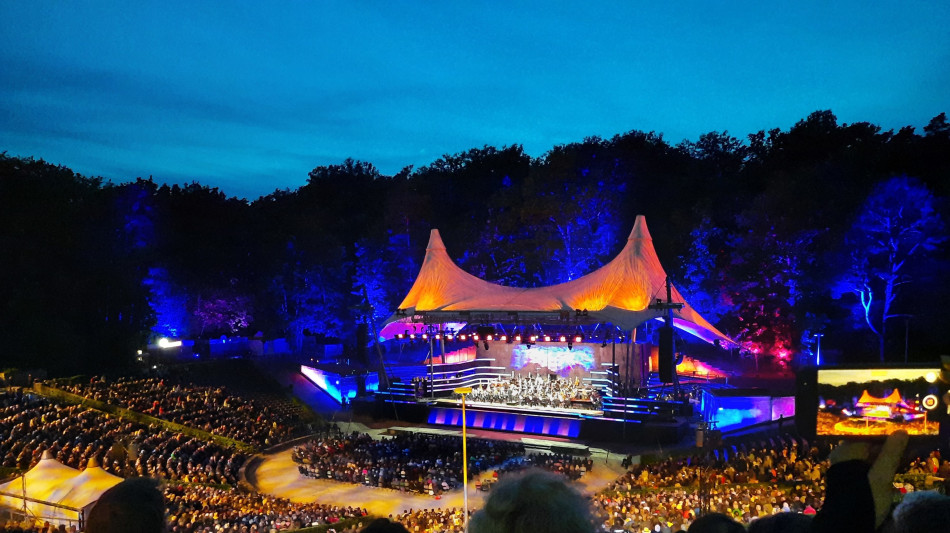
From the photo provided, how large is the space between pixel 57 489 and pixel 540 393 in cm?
1429

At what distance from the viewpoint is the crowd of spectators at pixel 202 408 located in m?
19.7

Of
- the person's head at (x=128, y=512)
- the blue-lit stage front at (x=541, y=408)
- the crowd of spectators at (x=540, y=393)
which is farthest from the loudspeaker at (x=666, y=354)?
the person's head at (x=128, y=512)

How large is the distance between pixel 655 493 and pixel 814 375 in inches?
147

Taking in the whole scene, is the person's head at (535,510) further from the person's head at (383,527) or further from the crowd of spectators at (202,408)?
the crowd of spectators at (202,408)

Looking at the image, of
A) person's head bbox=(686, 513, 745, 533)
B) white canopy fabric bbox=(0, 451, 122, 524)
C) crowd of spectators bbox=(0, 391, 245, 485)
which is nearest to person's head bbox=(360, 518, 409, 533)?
person's head bbox=(686, 513, 745, 533)

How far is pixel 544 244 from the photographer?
29578 millimetres

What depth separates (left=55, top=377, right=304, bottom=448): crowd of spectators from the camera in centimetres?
1972

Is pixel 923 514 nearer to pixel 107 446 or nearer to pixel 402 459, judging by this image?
pixel 402 459

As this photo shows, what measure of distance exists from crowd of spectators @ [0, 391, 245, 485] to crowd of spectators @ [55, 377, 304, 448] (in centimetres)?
121

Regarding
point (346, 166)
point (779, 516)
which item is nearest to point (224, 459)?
point (779, 516)

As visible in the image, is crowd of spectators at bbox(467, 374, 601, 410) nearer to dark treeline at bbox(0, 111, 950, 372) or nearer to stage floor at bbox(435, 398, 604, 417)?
stage floor at bbox(435, 398, 604, 417)

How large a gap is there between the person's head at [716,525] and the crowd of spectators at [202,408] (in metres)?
18.6

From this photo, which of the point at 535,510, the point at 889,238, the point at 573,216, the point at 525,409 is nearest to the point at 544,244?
the point at 573,216

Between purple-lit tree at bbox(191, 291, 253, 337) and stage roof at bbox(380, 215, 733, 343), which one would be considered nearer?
stage roof at bbox(380, 215, 733, 343)
